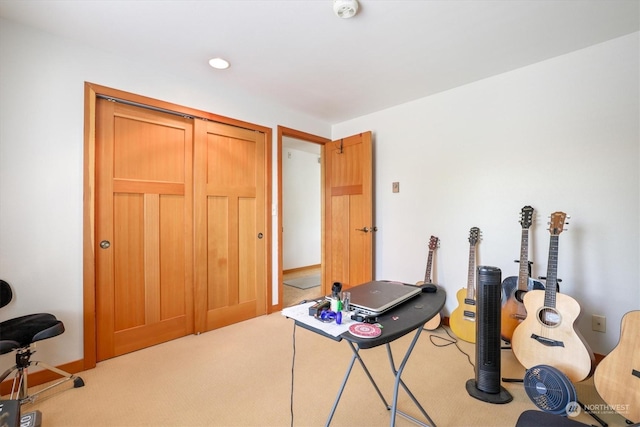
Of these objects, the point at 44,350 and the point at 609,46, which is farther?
the point at 609,46

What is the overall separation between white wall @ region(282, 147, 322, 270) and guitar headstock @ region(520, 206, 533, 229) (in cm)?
351

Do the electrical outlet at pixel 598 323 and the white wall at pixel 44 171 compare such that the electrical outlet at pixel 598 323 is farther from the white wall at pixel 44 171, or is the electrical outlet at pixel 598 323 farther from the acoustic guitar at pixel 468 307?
the white wall at pixel 44 171

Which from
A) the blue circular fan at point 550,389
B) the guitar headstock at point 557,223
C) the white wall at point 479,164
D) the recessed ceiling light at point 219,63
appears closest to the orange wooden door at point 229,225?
the white wall at point 479,164

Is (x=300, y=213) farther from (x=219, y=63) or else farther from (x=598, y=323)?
(x=598, y=323)

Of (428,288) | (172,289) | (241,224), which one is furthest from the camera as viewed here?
(241,224)

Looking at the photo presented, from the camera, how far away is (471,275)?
2.67 meters

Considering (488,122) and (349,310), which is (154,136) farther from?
(488,122)

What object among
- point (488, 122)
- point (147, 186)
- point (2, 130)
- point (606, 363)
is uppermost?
point (488, 122)

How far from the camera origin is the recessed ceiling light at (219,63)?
241 centimetres

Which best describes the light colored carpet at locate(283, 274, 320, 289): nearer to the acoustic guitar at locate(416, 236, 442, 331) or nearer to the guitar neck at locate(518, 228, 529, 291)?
the acoustic guitar at locate(416, 236, 442, 331)

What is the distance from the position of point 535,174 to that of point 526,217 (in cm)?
41

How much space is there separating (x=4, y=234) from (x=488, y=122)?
3.98 metres

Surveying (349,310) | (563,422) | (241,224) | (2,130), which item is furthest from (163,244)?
(563,422)

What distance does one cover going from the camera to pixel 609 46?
2.13m
